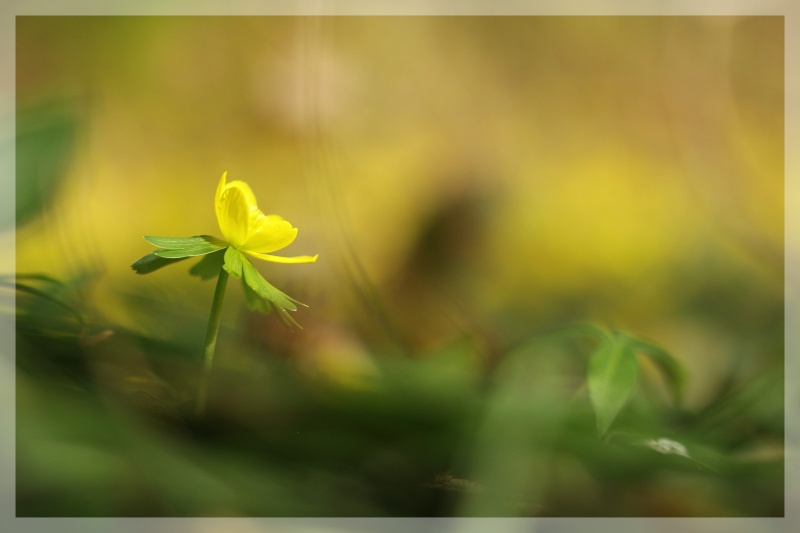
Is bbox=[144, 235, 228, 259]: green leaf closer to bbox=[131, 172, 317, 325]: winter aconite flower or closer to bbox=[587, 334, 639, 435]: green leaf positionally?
bbox=[131, 172, 317, 325]: winter aconite flower

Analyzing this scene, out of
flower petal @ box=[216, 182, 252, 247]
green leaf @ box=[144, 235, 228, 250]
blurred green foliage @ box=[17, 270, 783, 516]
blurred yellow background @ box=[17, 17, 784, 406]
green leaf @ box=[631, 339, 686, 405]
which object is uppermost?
blurred yellow background @ box=[17, 17, 784, 406]

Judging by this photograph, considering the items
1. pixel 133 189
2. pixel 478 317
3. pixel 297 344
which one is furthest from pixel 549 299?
pixel 133 189

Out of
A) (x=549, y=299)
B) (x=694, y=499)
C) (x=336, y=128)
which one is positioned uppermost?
(x=336, y=128)

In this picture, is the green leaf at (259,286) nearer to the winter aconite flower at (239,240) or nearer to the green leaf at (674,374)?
the winter aconite flower at (239,240)

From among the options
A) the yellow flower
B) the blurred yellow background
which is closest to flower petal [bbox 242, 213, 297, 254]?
the yellow flower

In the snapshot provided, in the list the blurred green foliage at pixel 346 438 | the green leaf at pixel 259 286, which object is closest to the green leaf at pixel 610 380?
the blurred green foliage at pixel 346 438

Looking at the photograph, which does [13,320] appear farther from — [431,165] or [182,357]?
[431,165]

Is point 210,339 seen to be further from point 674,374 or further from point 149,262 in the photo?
point 674,374

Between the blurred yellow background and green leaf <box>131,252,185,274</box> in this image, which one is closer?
green leaf <box>131,252,185,274</box>
